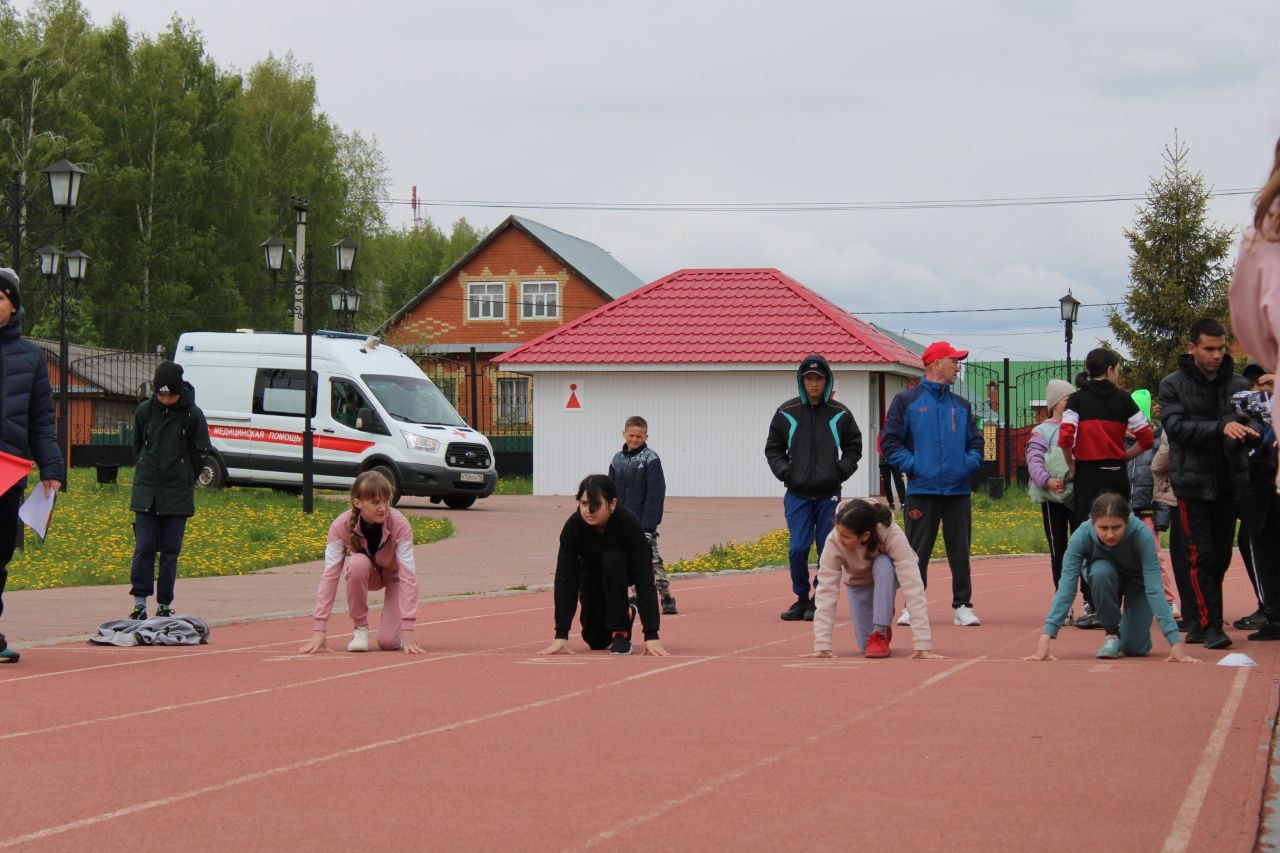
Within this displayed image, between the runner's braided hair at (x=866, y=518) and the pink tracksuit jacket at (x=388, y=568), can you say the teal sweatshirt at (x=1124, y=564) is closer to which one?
the runner's braided hair at (x=866, y=518)

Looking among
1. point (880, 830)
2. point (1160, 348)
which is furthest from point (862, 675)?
point (1160, 348)

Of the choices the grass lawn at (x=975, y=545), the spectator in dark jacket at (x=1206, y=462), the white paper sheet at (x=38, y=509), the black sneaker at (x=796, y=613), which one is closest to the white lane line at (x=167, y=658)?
the white paper sheet at (x=38, y=509)

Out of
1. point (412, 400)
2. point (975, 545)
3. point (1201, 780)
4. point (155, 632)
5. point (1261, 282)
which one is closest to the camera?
point (1261, 282)

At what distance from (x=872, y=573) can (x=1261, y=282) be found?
7040 millimetres

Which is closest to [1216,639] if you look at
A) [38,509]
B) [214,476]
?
[38,509]

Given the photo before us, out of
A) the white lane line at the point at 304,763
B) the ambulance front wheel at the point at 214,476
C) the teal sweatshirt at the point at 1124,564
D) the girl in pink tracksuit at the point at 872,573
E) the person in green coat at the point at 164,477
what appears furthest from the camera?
the ambulance front wheel at the point at 214,476

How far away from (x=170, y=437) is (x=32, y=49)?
2036 inches

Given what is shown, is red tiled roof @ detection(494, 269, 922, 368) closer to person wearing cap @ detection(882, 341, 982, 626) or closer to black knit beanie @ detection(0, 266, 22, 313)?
person wearing cap @ detection(882, 341, 982, 626)

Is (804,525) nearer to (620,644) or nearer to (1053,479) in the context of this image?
(1053,479)

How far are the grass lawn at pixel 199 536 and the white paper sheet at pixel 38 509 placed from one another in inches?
245

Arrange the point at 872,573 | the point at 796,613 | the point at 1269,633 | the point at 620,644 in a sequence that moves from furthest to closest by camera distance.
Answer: the point at 796,613, the point at 1269,633, the point at 620,644, the point at 872,573

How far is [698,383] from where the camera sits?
124 feet

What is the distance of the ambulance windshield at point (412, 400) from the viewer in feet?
99.2

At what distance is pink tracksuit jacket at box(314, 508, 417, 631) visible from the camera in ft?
36.1
